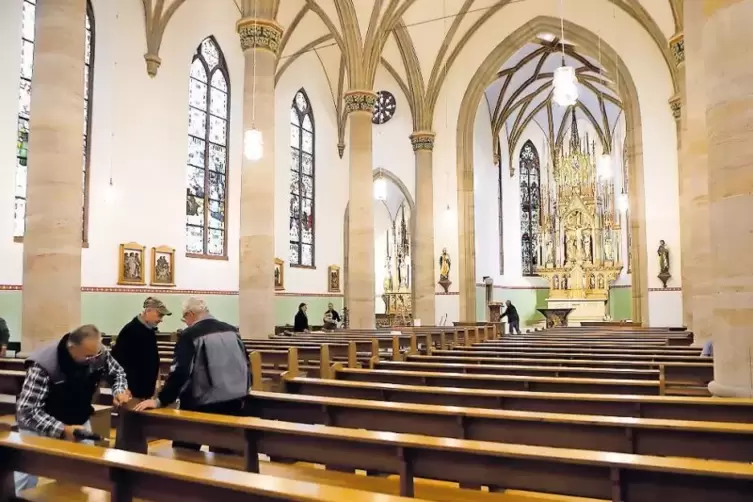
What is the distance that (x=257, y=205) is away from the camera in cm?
1401

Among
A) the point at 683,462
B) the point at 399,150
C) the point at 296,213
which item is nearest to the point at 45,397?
the point at 683,462

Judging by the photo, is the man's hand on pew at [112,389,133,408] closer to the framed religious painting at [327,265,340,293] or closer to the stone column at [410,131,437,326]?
the stone column at [410,131,437,326]

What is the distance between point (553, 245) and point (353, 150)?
50.2ft

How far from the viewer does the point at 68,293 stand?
29.1ft

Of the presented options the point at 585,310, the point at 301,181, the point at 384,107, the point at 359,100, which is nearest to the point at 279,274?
the point at 301,181

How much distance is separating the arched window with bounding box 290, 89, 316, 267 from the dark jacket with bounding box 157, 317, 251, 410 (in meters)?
18.0

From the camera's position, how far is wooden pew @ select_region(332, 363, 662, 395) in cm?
571

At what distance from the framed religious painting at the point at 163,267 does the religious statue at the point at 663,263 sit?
565 inches

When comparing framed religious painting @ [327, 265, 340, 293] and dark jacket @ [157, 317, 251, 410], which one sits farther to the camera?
framed religious painting @ [327, 265, 340, 293]

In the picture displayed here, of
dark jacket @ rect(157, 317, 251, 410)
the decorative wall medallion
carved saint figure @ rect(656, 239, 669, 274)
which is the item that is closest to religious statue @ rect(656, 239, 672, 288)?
carved saint figure @ rect(656, 239, 669, 274)

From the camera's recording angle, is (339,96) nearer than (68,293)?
No

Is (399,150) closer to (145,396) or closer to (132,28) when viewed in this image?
(132,28)

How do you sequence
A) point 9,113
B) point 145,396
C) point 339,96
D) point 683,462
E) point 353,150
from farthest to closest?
point 339,96 → point 353,150 → point 9,113 → point 145,396 → point 683,462

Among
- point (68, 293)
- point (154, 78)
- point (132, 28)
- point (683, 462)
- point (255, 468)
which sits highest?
point (132, 28)
